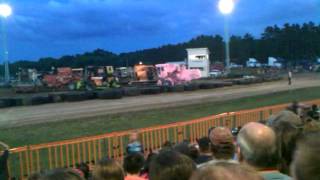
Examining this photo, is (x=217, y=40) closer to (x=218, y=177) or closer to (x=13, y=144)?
(x=13, y=144)

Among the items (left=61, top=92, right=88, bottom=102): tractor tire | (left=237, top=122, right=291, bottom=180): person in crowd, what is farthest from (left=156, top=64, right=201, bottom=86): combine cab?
(left=237, top=122, right=291, bottom=180): person in crowd

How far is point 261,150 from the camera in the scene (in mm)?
3748

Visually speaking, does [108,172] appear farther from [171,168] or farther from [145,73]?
[145,73]

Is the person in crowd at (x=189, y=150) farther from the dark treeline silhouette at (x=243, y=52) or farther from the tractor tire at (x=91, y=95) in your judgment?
the dark treeline silhouette at (x=243, y=52)

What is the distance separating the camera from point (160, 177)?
3.32 meters

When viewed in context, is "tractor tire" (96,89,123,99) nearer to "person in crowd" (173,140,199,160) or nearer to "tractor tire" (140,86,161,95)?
"tractor tire" (140,86,161,95)

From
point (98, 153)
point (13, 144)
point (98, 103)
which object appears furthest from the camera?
point (98, 103)

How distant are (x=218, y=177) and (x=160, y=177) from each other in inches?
48.5

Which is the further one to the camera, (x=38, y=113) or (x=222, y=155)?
(x=38, y=113)

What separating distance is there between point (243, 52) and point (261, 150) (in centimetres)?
14662

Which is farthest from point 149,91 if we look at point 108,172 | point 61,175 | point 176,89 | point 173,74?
point 61,175

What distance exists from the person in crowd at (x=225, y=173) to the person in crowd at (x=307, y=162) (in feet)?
0.69

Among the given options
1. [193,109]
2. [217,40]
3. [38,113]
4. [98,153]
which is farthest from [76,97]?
[217,40]

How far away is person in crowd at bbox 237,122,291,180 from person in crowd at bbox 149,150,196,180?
49 centimetres
